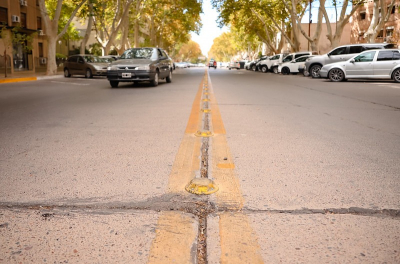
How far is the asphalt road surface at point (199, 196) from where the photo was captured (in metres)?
2.05

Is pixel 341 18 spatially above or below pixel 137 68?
above

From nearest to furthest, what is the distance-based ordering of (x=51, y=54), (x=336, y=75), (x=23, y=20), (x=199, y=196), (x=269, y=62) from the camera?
(x=199, y=196), (x=336, y=75), (x=51, y=54), (x=23, y=20), (x=269, y=62)

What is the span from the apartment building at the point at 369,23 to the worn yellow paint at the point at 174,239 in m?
38.8

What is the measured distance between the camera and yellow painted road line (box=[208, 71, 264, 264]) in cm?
198

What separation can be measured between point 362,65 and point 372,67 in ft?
1.38

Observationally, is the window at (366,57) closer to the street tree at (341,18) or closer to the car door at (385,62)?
the car door at (385,62)

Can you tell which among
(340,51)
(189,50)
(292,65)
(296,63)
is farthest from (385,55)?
(189,50)

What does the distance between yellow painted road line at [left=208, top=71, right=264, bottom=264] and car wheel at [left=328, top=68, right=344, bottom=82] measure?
15.5 meters

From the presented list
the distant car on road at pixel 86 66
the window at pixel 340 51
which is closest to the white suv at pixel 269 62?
the window at pixel 340 51

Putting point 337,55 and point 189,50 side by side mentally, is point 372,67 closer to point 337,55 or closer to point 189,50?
point 337,55

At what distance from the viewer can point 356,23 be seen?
5059cm

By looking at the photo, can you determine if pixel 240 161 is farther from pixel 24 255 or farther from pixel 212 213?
pixel 24 255

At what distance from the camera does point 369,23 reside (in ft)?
152

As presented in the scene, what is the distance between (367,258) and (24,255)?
170 centimetres
